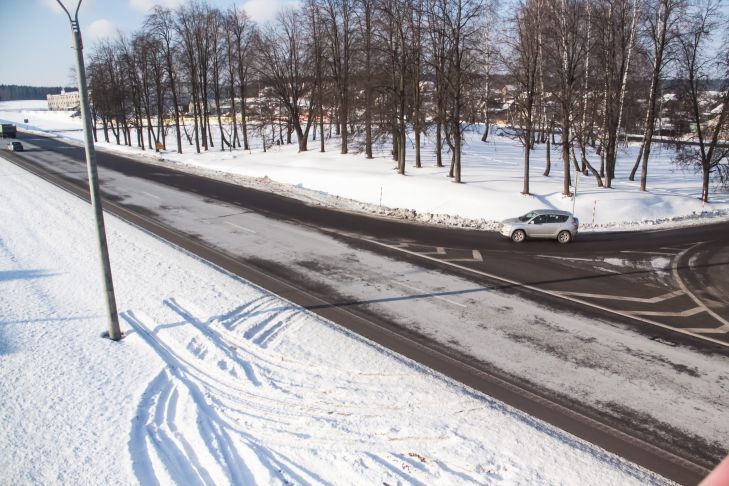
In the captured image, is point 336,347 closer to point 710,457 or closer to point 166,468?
point 166,468

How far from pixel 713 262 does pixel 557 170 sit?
22500 millimetres

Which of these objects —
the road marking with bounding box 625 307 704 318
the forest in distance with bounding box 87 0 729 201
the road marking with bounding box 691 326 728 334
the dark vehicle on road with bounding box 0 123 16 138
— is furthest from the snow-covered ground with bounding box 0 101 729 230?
the dark vehicle on road with bounding box 0 123 16 138

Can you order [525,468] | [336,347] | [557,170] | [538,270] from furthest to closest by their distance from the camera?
[557,170], [538,270], [336,347], [525,468]

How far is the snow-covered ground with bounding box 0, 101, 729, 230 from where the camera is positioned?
82.5 ft

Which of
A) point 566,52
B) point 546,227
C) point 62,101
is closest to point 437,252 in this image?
point 546,227

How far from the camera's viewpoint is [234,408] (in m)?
8.44

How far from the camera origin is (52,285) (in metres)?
13.8

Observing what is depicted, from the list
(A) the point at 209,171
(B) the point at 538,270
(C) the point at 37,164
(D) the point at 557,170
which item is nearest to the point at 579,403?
(B) the point at 538,270

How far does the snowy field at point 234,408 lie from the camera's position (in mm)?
6879

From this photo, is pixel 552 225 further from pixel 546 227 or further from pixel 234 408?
pixel 234 408

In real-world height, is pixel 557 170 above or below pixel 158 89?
below

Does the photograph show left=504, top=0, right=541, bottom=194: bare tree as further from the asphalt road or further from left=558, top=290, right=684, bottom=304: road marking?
left=558, top=290, right=684, bottom=304: road marking

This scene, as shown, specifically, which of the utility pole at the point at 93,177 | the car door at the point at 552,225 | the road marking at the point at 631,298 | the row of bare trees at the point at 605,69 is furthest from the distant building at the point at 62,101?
the road marking at the point at 631,298

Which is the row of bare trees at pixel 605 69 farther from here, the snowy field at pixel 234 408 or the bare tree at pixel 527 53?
the snowy field at pixel 234 408
